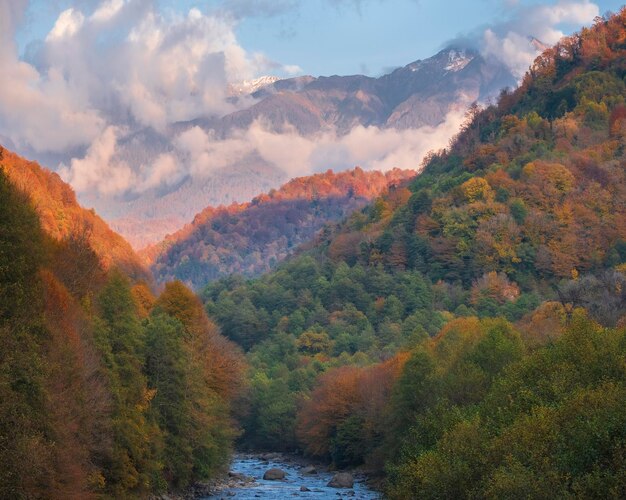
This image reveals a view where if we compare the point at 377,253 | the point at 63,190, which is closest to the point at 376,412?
the point at 377,253

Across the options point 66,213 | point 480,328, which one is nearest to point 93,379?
point 480,328

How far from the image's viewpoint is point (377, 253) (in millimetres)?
184250

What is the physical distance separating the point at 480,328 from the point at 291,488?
956 inches

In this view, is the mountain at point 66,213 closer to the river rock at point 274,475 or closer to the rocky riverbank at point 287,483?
the rocky riverbank at point 287,483

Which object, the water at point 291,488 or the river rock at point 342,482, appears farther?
the river rock at point 342,482

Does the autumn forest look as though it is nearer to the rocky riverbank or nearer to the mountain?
the mountain

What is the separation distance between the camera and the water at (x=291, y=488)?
83875 millimetres

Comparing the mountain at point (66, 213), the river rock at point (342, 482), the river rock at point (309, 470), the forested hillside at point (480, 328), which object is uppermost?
the mountain at point (66, 213)

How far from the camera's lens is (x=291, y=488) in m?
90.2

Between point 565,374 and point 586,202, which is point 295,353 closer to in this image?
point 586,202

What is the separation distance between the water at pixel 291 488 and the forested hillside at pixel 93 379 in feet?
12.7

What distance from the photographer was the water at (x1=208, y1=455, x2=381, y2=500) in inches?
3302

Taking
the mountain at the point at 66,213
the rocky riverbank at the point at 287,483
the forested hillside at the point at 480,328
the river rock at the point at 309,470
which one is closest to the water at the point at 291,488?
the rocky riverbank at the point at 287,483

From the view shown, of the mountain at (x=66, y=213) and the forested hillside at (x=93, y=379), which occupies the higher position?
the mountain at (x=66, y=213)
